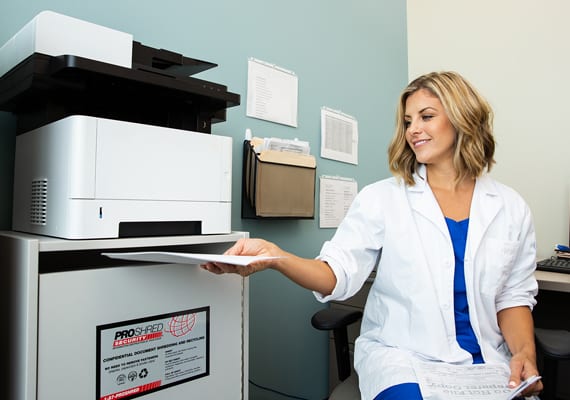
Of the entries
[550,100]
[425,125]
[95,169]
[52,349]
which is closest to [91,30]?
[95,169]

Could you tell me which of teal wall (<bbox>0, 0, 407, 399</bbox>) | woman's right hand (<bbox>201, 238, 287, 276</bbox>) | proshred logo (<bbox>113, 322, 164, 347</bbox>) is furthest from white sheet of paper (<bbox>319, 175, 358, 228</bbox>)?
proshred logo (<bbox>113, 322, 164, 347</bbox>)

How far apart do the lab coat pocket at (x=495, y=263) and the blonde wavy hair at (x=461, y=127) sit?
22 centimetres

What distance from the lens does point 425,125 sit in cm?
123

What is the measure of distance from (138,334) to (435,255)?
2.49ft

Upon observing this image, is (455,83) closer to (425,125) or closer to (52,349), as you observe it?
(425,125)

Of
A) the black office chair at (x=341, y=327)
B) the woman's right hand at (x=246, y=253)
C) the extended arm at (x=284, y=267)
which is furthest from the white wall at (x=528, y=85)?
the woman's right hand at (x=246, y=253)

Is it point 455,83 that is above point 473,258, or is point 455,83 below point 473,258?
above

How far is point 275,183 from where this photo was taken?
Answer: 60.0 inches

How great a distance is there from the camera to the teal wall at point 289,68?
1296 mm

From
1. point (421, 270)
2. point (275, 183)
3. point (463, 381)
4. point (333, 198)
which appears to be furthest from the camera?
point (333, 198)

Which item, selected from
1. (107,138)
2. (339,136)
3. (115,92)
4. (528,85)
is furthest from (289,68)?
(528,85)

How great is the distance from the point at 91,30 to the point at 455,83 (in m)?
0.96

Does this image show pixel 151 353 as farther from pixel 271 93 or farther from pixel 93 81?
pixel 271 93

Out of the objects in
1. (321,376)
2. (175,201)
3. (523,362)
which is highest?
(175,201)
